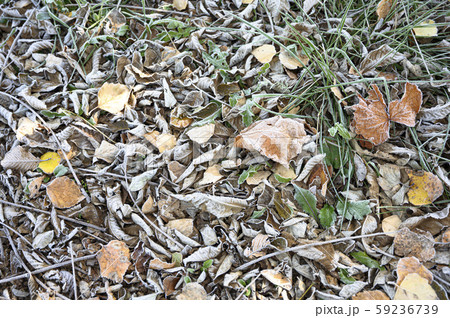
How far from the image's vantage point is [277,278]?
105cm

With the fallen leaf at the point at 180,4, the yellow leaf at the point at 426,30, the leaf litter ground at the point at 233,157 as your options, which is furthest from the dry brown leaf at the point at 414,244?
the fallen leaf at the point at 180,4

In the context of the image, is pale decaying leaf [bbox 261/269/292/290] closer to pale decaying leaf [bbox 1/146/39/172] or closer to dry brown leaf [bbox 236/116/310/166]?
dry brown leaf [bbox 236/116/310/166]

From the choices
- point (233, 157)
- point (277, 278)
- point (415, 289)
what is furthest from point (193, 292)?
point (415, 289)

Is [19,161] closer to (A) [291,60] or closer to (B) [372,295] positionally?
(A) [291,60]

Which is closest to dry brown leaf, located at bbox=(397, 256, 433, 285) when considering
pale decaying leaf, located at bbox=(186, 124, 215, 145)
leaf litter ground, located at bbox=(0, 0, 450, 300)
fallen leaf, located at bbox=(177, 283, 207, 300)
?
leaf litter ground, located at bbox=(0, 0, 450, 300)

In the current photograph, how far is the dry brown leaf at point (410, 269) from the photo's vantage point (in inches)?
39.9

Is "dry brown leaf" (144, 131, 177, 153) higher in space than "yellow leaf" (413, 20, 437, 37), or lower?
lower

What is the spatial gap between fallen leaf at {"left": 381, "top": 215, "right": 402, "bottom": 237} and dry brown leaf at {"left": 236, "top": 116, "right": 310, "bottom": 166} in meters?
0.37

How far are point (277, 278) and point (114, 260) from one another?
542mm

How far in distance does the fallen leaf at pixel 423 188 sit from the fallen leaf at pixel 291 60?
1.82 feet

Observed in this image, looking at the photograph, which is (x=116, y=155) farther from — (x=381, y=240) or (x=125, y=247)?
(x=381, y=240)

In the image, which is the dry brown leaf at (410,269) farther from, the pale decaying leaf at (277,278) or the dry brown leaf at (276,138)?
the dry brown leaf at (276,138)

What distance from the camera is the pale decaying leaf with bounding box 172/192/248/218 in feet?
3.67

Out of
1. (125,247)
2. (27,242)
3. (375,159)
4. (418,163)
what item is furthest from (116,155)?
(418,163)
